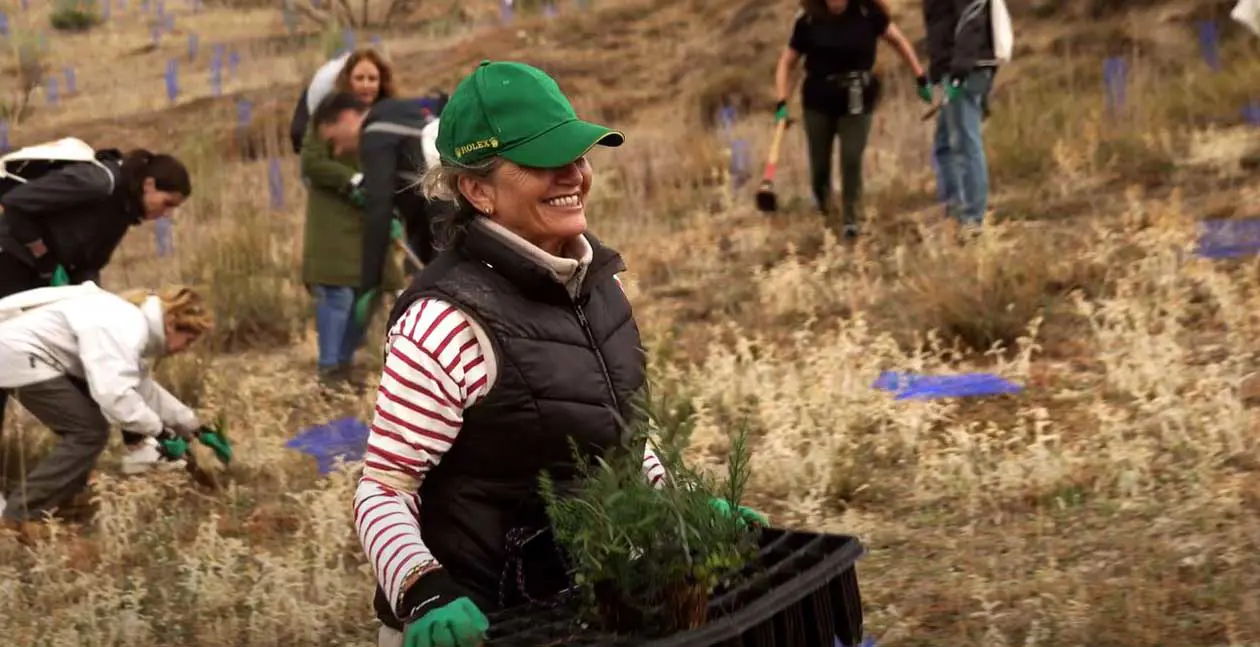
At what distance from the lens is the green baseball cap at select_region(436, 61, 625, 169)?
2500 mm

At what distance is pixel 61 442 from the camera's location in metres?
5.72

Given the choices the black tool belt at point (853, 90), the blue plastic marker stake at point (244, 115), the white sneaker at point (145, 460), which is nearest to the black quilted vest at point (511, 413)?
the white sneaker at point (145, 460)

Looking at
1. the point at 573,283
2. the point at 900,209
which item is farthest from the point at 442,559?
the point at 900,209

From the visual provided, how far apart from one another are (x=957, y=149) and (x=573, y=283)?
6.28m

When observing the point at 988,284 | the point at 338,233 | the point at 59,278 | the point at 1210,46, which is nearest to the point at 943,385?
the point at 988,284

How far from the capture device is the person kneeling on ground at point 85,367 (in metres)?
5.39

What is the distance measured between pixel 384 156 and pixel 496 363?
180 inches

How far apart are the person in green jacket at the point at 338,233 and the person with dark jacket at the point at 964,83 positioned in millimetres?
2953

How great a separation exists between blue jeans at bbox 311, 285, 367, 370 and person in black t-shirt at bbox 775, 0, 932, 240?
285cm

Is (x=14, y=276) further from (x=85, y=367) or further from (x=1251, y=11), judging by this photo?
(x=1251, y=11)

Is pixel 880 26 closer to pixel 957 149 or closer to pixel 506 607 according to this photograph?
pixel 957 149

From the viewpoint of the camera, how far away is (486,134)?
8.27 ft

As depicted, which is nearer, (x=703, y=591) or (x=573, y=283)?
(x=703, y=591)

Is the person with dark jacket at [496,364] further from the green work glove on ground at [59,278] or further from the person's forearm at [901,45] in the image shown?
the person's forearm at [901,45]
